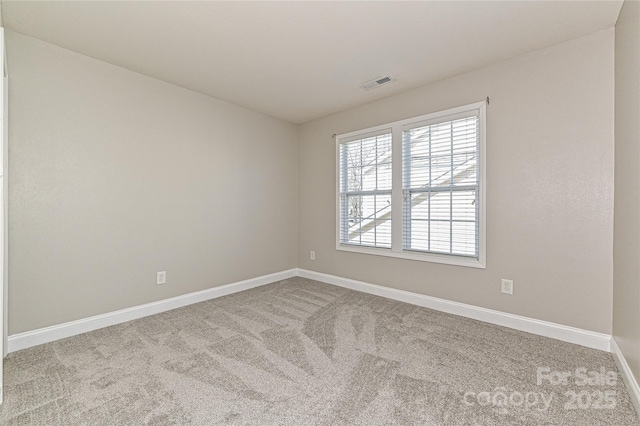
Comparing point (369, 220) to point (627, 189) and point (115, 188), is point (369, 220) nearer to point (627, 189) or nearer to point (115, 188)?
point (627, 189)

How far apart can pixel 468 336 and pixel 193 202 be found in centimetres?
308

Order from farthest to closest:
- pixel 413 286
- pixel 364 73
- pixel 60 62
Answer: pixel 413 286 → pixel 364 73 → pixel 60 62

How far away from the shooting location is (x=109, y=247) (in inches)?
110

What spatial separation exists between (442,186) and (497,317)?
136cm

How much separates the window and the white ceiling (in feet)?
1.93

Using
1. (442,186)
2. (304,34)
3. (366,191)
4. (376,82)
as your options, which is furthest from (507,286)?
(304,34)

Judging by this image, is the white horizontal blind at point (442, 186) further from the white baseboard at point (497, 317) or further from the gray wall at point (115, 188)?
the gray wall at point (115, 188)

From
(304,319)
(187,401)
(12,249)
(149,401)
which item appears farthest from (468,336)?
(12,249)

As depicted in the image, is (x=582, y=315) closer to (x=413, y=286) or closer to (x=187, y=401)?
(x=413, y=286)

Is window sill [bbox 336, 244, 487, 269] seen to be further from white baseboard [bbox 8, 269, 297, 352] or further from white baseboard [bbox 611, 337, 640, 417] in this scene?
white baseboard [bbox 8, 269, 297, 352]

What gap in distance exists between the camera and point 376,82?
3.18 metres

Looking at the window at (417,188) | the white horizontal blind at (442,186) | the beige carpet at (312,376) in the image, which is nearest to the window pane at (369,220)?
the window at (417,188)

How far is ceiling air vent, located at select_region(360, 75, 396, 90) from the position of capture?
3088 millimetres

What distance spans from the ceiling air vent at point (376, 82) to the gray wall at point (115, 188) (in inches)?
64.1
